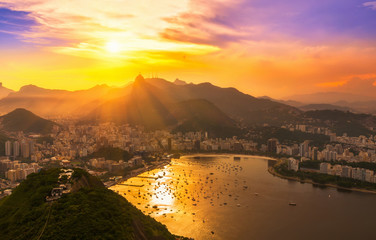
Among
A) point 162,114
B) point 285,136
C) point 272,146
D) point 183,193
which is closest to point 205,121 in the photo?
point 162,114

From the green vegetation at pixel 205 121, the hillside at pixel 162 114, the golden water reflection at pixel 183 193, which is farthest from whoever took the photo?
the hillside at pixel 162 114

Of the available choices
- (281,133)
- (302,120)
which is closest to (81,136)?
(281,133)

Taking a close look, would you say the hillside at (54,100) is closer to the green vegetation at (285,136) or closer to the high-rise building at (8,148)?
the high-rise building at (8,148)

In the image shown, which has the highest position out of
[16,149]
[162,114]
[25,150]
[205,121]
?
[162,114]

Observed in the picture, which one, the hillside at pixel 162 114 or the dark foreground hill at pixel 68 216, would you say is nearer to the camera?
the dark foreground hill at pixel 68 216

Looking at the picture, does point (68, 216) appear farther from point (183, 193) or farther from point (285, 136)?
point (285, 136)

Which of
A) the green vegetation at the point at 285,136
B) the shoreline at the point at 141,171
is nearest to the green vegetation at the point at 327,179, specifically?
the shoreline at the point at 141,171

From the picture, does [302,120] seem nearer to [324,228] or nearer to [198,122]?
[198,122]

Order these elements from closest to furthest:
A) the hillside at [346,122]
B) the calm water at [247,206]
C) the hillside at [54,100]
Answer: the calm water at [247,206], the hillside at [346,122], the hillside at [54,100]
